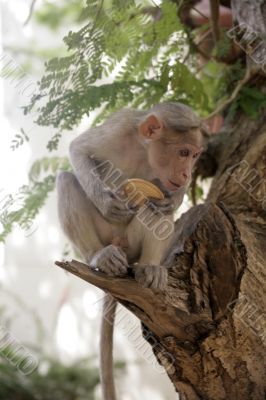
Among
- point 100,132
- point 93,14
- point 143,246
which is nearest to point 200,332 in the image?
point 143,246

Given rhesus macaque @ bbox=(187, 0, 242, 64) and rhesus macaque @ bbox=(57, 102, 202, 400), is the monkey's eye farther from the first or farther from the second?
rhesus macaque @ bbox=(187, 0, 242, 64)

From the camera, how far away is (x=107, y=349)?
11.6ft

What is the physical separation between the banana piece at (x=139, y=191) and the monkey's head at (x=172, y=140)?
223 millimetres

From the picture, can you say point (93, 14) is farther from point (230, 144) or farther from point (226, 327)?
point (226, 327)

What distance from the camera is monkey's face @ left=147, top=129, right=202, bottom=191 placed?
3.57 metres

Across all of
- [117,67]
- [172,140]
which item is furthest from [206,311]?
[117,67]

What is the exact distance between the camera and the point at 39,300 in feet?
39.1

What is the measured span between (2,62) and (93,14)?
2.45 feet

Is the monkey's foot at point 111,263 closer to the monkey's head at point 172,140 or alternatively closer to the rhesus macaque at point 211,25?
the monkey's head at point 172,140

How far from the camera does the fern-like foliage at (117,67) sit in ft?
10.8

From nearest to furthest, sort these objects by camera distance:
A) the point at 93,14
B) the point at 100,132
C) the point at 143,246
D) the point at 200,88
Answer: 1. the point at 93,14
2. the point at 143,246
3. the point at 100,132
4. the point at 200,88

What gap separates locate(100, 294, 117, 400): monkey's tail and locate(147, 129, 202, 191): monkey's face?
0.88 metres

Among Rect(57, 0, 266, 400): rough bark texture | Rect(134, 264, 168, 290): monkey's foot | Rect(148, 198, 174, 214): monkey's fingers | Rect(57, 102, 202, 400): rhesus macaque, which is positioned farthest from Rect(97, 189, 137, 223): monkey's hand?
Rect(134, 264, 168, 290): monkey's foot

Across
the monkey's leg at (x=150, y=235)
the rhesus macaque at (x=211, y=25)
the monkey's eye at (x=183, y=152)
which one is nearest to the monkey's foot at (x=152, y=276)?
the monkey's leg at (x=150, y=235)
